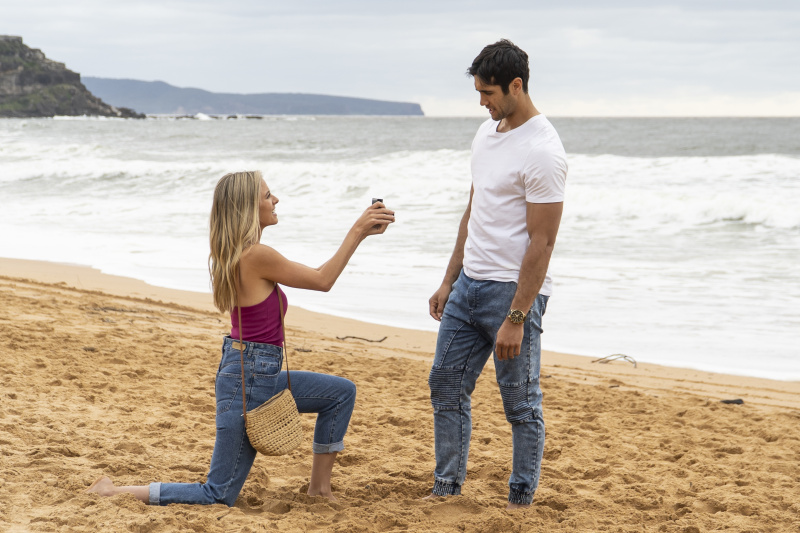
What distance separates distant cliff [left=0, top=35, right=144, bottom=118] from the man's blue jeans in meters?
102

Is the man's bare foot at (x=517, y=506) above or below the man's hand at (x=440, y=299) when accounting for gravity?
below

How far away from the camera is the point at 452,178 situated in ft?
71.0

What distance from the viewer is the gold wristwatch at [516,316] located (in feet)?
9.56

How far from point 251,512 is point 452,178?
18834 mm

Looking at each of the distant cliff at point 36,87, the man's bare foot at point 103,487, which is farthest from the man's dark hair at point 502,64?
the distant cliff at point 36,87

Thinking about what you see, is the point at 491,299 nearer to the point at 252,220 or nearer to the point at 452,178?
the point at 252,220

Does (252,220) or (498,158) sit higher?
(498,158)

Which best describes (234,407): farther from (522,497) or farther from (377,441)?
(377,441)

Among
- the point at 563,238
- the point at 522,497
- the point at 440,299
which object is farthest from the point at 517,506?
the point at 563,238

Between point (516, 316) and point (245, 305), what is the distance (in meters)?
1.07

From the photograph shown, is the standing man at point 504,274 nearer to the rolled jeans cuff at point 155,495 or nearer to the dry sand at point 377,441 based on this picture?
the dry sand at point 377,441

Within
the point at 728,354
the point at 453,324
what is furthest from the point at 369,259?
the point at 453,324

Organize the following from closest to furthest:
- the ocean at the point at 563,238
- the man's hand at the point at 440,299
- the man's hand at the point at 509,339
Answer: the man's hand at the point at 509,339 → the man's hand at the point at 440,299 → the ocean at the point at 563,238

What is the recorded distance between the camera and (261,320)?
3109 millimetres
